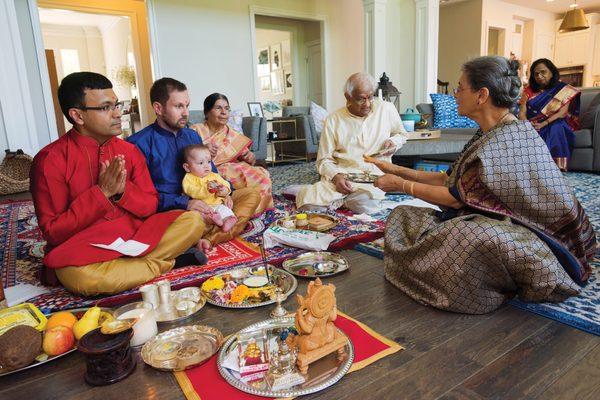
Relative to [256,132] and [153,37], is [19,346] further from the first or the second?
[153,37]

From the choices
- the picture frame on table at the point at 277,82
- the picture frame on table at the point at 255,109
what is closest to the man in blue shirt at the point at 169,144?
the picture frame on table at the point at 255,109

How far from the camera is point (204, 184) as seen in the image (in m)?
2.54

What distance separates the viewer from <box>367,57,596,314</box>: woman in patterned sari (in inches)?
58.3

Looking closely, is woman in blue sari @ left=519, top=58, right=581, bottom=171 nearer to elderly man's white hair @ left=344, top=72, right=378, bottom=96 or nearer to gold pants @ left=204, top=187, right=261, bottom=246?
elderly man's white hair @ left=344, top=72, right=378, bottom=96

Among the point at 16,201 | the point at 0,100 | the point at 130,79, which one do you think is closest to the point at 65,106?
the point at 16,201

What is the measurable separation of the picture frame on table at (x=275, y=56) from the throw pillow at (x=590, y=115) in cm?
665

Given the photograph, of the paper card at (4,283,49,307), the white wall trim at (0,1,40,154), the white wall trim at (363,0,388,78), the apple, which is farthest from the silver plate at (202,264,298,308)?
the white wall trim at (363,0,388,78)

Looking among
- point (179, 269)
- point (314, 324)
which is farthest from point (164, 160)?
point (314, 324)

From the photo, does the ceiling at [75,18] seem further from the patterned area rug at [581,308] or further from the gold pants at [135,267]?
the patterned area rug at [581,308]

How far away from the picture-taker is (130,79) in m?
9.02

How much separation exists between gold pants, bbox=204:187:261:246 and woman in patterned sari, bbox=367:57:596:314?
50.3 inches

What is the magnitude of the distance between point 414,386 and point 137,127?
850 cm

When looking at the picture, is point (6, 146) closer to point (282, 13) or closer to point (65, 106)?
point (65, 106)

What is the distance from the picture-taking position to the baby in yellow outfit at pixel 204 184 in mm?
2475
